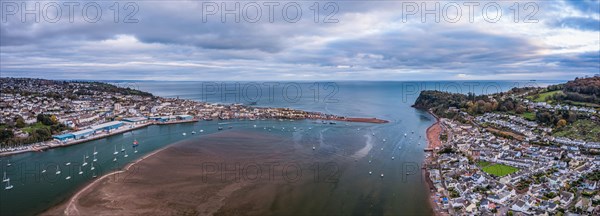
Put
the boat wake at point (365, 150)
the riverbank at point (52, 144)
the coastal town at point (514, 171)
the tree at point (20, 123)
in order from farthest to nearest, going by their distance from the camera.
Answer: the tree at point (20, 123), the riverbank at point (52, 144), the boat wake at point (365, 150), the coastal town at point (514, 171)

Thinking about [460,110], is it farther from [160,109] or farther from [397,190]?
[160,109]

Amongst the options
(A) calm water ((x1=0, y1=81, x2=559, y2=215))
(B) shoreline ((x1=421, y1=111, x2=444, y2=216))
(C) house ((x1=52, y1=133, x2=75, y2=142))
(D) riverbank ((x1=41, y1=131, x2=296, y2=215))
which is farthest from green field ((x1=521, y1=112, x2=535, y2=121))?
(C) house ((x1=52, y1=133, x2=75, y2=142))

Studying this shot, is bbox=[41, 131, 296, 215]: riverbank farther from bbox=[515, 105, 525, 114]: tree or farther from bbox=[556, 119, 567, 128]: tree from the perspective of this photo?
bbox=[515, 105, 525, 114]: tree

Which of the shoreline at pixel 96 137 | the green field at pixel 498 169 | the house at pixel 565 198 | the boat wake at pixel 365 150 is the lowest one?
the house at pixel 565 198

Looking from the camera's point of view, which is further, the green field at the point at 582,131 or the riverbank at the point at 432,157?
the green field at the point at 582,131

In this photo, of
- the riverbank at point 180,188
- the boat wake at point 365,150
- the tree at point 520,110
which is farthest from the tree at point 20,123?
the tree at point 520,110

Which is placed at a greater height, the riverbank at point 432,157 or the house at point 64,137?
the house at point 64,137

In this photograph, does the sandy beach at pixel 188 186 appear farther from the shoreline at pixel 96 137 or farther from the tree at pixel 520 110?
the tree at pixel 520 110
